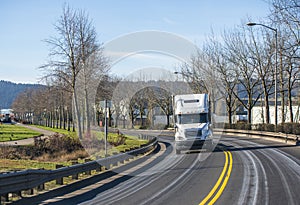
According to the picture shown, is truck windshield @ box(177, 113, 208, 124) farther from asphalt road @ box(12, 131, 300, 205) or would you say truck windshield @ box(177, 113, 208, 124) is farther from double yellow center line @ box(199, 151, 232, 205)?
double yellow center line @ box(199, 151, 232, 205)

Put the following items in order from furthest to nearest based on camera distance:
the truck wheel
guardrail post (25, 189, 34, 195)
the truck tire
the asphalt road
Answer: the truck wheel, the truck tire, guardrail post (25, 189, 34, 195), the asphalt road

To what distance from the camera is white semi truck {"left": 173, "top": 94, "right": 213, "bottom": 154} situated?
25.9 m

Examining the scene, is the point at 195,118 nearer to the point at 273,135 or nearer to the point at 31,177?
the point at 273,135

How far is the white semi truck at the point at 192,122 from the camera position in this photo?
25.9 metres

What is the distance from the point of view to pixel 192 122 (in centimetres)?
2614

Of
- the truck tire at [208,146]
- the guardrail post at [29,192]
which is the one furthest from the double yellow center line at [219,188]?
the truck tire at [208,146]

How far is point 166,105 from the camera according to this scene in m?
79.2

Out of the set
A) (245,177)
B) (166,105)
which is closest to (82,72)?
(245,177)

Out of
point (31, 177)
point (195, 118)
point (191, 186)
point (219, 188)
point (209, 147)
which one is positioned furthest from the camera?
point (209, 147)

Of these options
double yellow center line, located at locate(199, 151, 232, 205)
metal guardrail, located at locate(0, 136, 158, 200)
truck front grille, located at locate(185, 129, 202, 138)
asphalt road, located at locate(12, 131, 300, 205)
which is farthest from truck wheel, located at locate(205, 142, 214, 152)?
metal guardrail, located at locate(0, 136, 158, 200)

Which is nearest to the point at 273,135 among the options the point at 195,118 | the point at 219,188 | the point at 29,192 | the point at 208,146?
the point at 208,146

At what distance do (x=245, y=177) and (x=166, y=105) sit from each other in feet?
211

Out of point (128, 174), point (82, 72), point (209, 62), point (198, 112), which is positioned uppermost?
point (209, 62)

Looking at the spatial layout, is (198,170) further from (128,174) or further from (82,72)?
(82,72)
